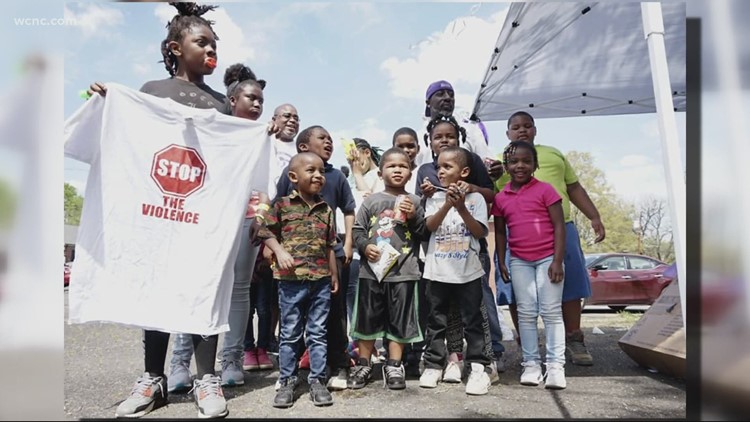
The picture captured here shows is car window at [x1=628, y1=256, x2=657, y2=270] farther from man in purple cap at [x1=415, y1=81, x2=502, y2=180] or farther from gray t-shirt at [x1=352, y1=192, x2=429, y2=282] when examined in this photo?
gray t-shirt at [x1=352, y1=192, x2=429, y2=282]

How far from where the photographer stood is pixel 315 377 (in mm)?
2846

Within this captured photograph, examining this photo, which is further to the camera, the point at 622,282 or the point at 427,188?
the point at 622,282

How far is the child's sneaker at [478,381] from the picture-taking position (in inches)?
114

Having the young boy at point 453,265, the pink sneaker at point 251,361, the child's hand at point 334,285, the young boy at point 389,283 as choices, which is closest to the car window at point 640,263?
the young boy at point 453,265

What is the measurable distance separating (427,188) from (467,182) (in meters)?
0.35

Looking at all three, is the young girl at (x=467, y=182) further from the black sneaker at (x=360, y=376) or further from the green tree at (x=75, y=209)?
the green tree at (x=75, y=209)

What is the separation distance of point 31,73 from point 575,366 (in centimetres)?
371

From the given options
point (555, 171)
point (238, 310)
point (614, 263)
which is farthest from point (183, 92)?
point (614, 263)

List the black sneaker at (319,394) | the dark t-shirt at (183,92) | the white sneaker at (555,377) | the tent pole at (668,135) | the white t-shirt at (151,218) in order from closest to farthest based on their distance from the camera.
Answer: the tent pole at (668,135), the white t-shirt at (151,218), the black sneaker at (319,394), the dark t-shirt at (183,92), the white sneaker at (555,377)

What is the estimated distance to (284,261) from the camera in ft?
9.21

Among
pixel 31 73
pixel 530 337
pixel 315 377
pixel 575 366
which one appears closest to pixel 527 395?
pixel 530 337

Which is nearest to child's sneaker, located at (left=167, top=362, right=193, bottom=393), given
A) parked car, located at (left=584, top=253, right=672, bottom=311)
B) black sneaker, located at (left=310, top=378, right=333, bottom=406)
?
black sneaker, located at (left=310, top=378, right=333, bottom=406)

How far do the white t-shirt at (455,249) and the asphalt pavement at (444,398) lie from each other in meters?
0.69

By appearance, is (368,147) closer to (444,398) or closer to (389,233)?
(389,233)
